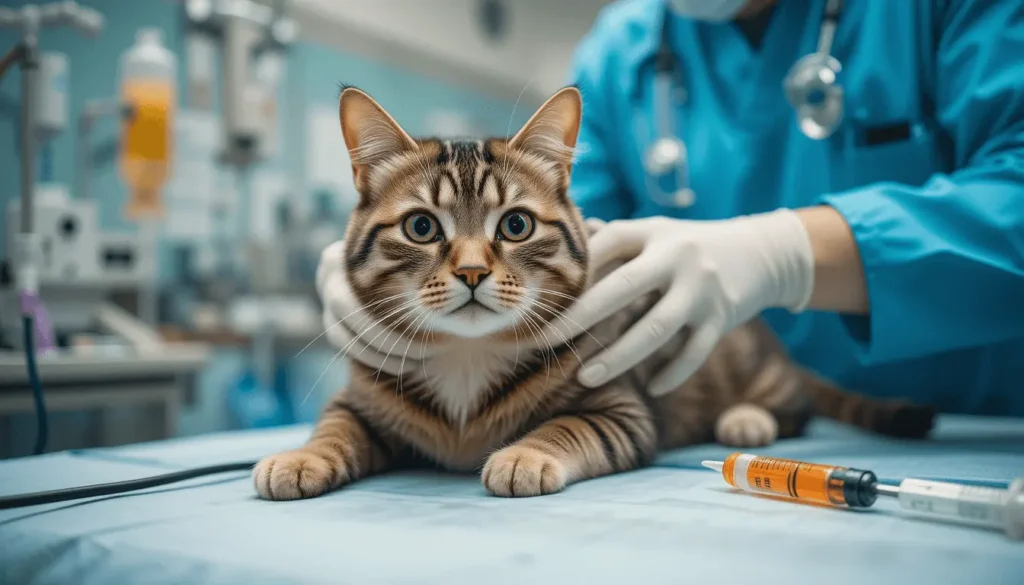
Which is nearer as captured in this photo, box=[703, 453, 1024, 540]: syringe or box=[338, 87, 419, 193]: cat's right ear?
box=[703, 453, 1024, 540]: syringe

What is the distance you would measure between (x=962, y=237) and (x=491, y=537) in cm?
87

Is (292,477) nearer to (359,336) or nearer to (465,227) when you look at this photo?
(359,336)

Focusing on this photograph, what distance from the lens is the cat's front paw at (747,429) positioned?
1.19 m

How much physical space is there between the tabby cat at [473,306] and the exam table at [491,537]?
0.08m

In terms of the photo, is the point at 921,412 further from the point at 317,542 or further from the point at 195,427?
the point at 195,427

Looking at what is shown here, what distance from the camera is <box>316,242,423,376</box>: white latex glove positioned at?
1.02 metres

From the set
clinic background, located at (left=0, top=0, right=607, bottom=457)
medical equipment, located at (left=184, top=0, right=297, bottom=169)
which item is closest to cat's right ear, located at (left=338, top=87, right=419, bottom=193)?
clinic background, located at (left=0, top=0, right=607, bottom=457)

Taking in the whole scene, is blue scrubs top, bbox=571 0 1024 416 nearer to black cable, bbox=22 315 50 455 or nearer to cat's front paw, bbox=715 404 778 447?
cat's front paw, bbox=715 404 778 447

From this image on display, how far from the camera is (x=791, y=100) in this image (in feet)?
4.34

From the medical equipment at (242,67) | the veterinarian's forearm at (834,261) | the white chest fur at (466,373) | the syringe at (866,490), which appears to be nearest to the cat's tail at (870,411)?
the veterinarian's forearm at (834,261)

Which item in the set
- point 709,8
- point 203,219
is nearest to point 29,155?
point 709,8

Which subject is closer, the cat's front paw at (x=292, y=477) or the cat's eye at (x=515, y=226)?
the cat's front paw at (x=292, y=477)

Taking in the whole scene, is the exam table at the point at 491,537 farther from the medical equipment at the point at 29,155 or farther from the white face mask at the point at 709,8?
the white face mask at the point at 709,8

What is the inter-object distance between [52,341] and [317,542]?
1798 mm
